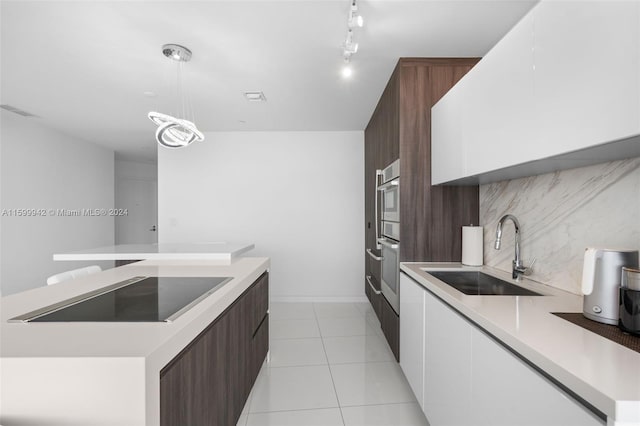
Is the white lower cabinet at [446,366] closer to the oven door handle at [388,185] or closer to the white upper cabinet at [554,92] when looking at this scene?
the white upper cabinet at [554,92]

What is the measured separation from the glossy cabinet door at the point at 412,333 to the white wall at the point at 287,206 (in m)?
2.42

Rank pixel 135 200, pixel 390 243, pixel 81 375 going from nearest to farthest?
pixel 81 375 → pixel 390 243 → pixel 135 200

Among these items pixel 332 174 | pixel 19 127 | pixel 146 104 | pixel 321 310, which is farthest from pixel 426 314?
pixel 19 127

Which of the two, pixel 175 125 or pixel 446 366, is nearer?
pixel 446 366

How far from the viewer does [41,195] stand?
456cm

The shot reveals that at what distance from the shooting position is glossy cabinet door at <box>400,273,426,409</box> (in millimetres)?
1823

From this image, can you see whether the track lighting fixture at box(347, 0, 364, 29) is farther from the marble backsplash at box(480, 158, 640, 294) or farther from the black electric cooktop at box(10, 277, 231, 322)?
the black electric cooktop at box(10, 277, 231, 322)

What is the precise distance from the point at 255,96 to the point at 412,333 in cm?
272

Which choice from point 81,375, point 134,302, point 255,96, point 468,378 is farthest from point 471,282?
point 255,96

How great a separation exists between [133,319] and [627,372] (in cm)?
140

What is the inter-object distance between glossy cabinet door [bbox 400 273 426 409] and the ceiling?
1.71 meters

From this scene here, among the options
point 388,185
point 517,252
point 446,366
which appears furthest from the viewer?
point 388,185

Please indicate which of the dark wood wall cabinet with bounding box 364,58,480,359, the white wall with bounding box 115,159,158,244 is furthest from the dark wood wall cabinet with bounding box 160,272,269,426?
the white wall with bounding box 115,159,158,244

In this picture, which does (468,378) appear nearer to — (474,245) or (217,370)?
(217,370)
